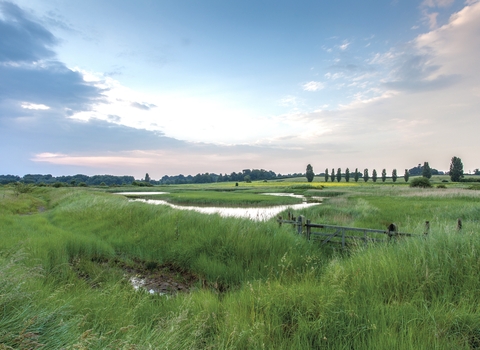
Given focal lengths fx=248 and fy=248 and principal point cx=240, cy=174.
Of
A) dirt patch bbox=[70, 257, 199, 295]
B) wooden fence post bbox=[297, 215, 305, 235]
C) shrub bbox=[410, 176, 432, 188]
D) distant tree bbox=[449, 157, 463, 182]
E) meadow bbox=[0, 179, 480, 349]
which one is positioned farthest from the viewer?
distant tree bbox=[449, 157, 463, 182]

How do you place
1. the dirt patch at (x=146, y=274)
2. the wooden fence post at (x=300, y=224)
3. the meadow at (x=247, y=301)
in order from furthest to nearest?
the wooden fence post at (x=300, y=224) → the dirt patch at (x=146, y=274) → the meadow at (x=247, y=301)

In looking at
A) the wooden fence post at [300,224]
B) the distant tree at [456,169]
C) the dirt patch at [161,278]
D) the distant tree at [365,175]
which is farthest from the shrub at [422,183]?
the dirt patch at [161,278]

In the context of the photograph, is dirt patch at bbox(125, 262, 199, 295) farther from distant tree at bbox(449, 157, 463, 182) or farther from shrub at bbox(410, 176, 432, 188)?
distant tree at bbox(449, 157, 463, 182)

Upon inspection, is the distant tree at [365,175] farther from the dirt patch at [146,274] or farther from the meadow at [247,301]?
the dirt patch at [146,274]

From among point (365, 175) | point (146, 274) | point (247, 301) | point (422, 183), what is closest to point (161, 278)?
point (146, 274)

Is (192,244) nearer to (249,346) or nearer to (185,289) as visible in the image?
(185,289)

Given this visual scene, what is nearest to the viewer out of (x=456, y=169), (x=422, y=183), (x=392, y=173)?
(x=422, y=183)

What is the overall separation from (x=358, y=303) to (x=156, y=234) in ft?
31.4

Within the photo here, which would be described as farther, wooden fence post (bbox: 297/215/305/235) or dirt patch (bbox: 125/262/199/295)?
wooden fence post (bbox: 297/215/305/235)

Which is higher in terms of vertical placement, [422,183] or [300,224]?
[422,183]

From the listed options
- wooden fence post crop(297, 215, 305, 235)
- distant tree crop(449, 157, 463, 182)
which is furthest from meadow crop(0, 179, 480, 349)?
distant tree crop(449, 157, 463, 182)

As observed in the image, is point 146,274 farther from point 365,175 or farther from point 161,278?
point 365,175

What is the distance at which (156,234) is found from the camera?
462 inches

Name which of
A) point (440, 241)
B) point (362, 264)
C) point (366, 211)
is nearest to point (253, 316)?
point (362, 264)
